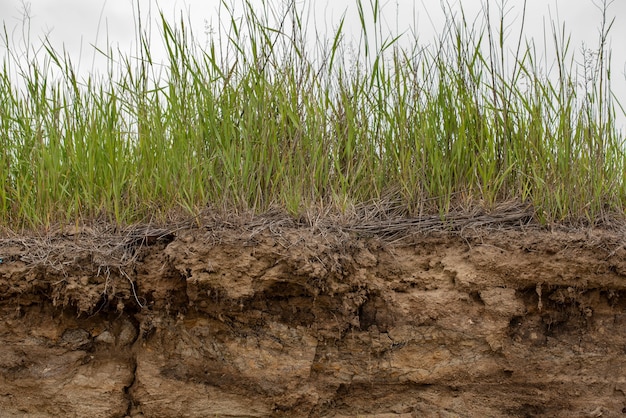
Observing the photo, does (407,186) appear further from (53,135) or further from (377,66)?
(53,135)

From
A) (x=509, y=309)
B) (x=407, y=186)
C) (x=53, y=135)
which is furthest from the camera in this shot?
(x=53, y=135)

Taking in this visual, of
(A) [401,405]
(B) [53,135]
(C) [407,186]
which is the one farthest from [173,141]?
(A) [401,405]

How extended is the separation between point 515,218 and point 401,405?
2.76 feet

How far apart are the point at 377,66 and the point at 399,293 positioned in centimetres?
93

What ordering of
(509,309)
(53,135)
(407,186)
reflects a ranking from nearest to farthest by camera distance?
1. (509,309)
2. (407,186)
3. (53,135)

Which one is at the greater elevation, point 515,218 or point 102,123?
point 102,123

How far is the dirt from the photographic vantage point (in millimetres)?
2400

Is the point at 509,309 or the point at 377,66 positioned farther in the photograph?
the point at 377,66

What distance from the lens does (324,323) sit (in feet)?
8.00

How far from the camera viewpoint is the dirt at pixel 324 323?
2400mm

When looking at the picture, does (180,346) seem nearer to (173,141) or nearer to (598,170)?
(173,141)

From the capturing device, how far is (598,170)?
8.42 feet

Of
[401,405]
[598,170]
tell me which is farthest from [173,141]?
[598,170]

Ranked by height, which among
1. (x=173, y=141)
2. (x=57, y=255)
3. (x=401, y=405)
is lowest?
(x=401, y=405)
